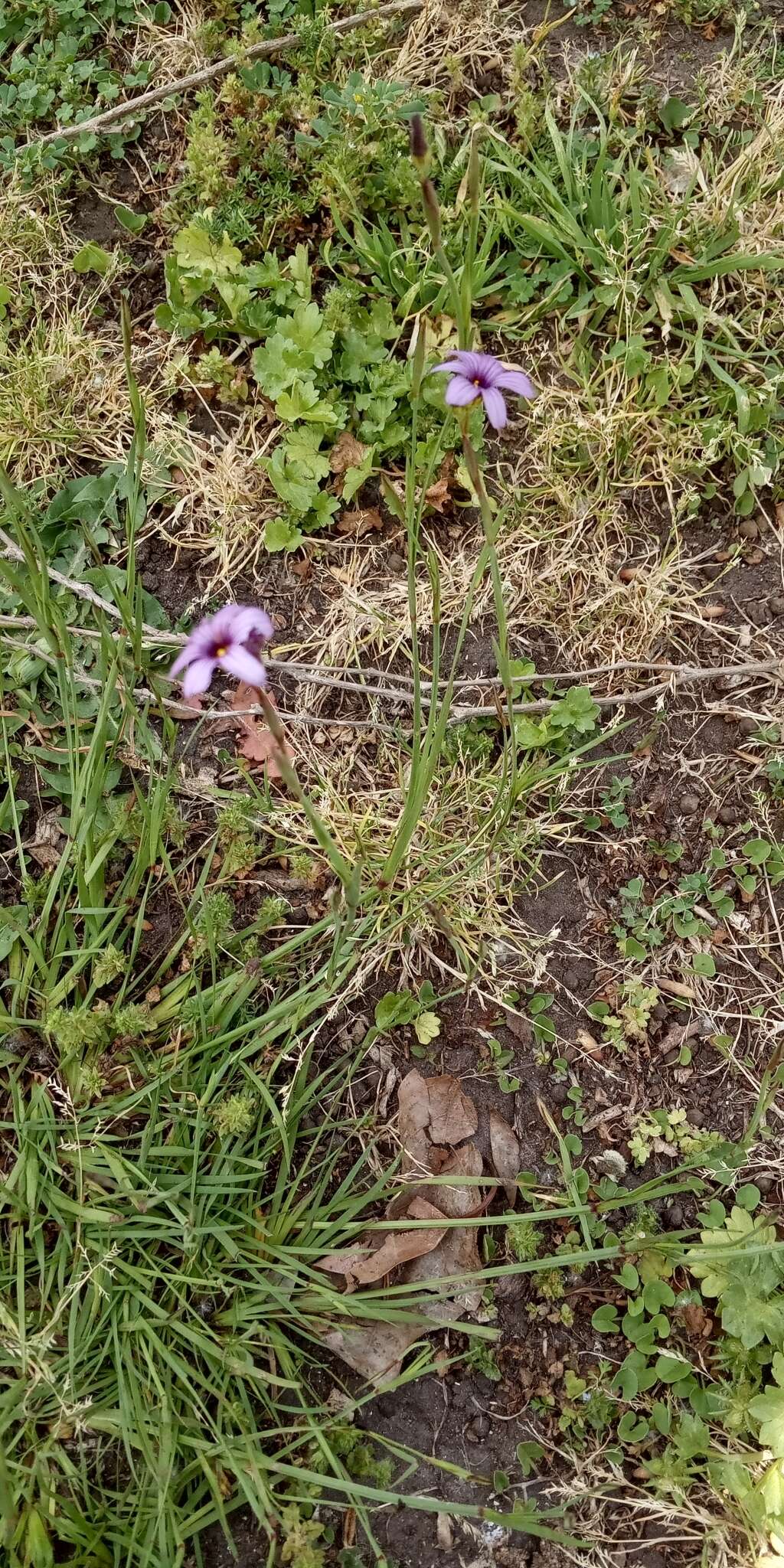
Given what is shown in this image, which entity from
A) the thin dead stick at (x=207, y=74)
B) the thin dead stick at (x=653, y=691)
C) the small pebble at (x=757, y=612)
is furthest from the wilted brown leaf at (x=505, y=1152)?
the thin dead stick at (x=207, y=74)

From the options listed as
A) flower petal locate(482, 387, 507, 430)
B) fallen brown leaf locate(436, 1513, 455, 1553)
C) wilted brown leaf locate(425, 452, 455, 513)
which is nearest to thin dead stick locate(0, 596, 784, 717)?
wilted brown leaf locate(425, 452, 455, 513)

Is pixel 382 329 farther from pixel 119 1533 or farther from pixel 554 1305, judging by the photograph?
pixel 119 1533

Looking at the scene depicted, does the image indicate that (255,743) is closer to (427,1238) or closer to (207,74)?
(427,1238)

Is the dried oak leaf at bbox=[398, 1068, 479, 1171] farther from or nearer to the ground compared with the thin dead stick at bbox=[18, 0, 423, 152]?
nearer to the ground

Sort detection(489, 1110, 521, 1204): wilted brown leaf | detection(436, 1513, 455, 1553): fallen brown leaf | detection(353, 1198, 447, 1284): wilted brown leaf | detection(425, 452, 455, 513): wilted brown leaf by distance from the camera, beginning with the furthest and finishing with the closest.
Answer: detection(425, 452, 455, 513): wilted brown leaf < detection(489, 1110, 521, 1204): wilted brown leaf < detection(353, 1198, 447, 1284): wilted brown leaf < detection(436, 1513, 455, 1553): fallen brown leaf

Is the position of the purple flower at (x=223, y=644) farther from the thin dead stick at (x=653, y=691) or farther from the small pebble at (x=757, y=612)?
the small pebble at (x=757, y=612)

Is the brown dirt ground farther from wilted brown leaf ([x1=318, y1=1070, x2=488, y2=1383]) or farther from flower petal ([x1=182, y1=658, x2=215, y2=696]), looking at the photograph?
flower petal ([x1=182, y1=658, x2=215, y2=696])

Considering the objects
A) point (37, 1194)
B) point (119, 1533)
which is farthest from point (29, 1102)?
point (119, 1533)
